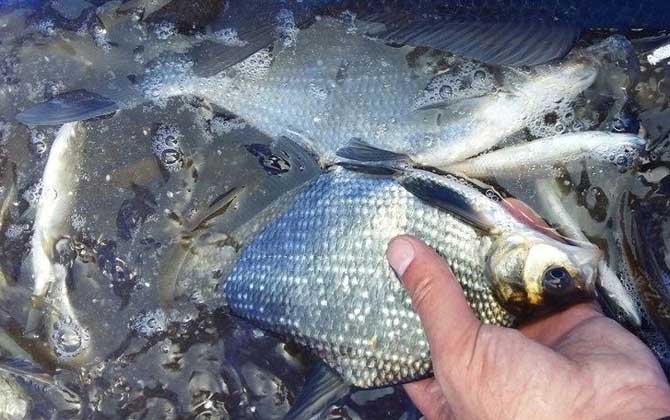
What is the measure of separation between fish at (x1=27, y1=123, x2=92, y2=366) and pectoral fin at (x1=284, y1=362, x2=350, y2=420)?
84 centimetres

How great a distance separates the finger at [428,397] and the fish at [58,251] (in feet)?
3.95

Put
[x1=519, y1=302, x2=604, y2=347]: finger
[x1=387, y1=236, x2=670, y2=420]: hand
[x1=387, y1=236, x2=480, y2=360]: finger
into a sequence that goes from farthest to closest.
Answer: [x1=519, y1=302, x2=604, y2=347]: finger
[x1=387, y1=236, x2=480, y2=360]: finger
[x1=387, y1=236, x2=670, y2=420]: hand

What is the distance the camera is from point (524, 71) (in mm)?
2240

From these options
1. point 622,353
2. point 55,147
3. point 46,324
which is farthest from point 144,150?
point 622,353

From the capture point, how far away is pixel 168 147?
238 centimetres

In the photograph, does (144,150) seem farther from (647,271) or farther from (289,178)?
(647,271)

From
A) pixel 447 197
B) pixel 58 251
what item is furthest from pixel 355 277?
pixel 58 251

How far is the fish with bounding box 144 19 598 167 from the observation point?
87.0 inches

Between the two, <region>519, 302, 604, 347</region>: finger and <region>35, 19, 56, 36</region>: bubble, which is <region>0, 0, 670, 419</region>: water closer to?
<region>35, 19, 56, 36</region>: bubble

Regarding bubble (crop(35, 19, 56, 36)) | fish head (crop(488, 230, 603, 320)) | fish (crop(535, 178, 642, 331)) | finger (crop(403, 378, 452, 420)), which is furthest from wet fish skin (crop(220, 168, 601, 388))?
bubble (crop(35, 19, 56, 36))

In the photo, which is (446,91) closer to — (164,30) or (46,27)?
(164,30)

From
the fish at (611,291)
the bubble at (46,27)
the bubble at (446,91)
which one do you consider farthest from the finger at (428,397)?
the bubble at (46,27)

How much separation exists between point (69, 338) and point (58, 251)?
330mm

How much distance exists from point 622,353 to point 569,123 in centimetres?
93
